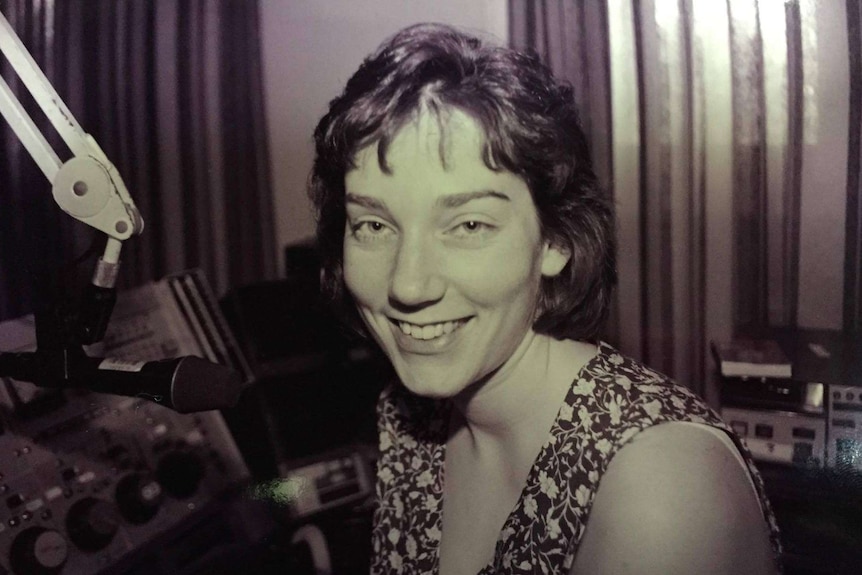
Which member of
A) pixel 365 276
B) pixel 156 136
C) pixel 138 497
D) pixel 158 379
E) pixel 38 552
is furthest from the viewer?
pixel 156 136

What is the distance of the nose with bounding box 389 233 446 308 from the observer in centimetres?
81

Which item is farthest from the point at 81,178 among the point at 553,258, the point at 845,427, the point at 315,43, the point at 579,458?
the point at 845,427

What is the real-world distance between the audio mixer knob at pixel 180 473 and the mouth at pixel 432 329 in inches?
22.9

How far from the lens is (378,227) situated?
0.89 m

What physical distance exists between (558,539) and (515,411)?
205 mm

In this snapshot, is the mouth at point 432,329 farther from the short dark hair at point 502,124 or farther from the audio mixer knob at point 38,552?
the audio mixer knob at point 38,552

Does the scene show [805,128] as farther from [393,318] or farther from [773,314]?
[393,318]

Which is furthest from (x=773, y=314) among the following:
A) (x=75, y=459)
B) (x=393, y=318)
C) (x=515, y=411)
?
(x=75, y=459)

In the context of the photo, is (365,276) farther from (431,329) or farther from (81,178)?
(81,178)

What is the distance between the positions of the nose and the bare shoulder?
1.09 feet

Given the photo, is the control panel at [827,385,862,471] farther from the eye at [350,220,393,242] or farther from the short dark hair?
the eye at [350,220,393,242]

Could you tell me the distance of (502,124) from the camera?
0.81 metres

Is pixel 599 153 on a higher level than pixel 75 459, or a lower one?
higher

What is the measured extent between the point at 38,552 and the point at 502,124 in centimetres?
99
